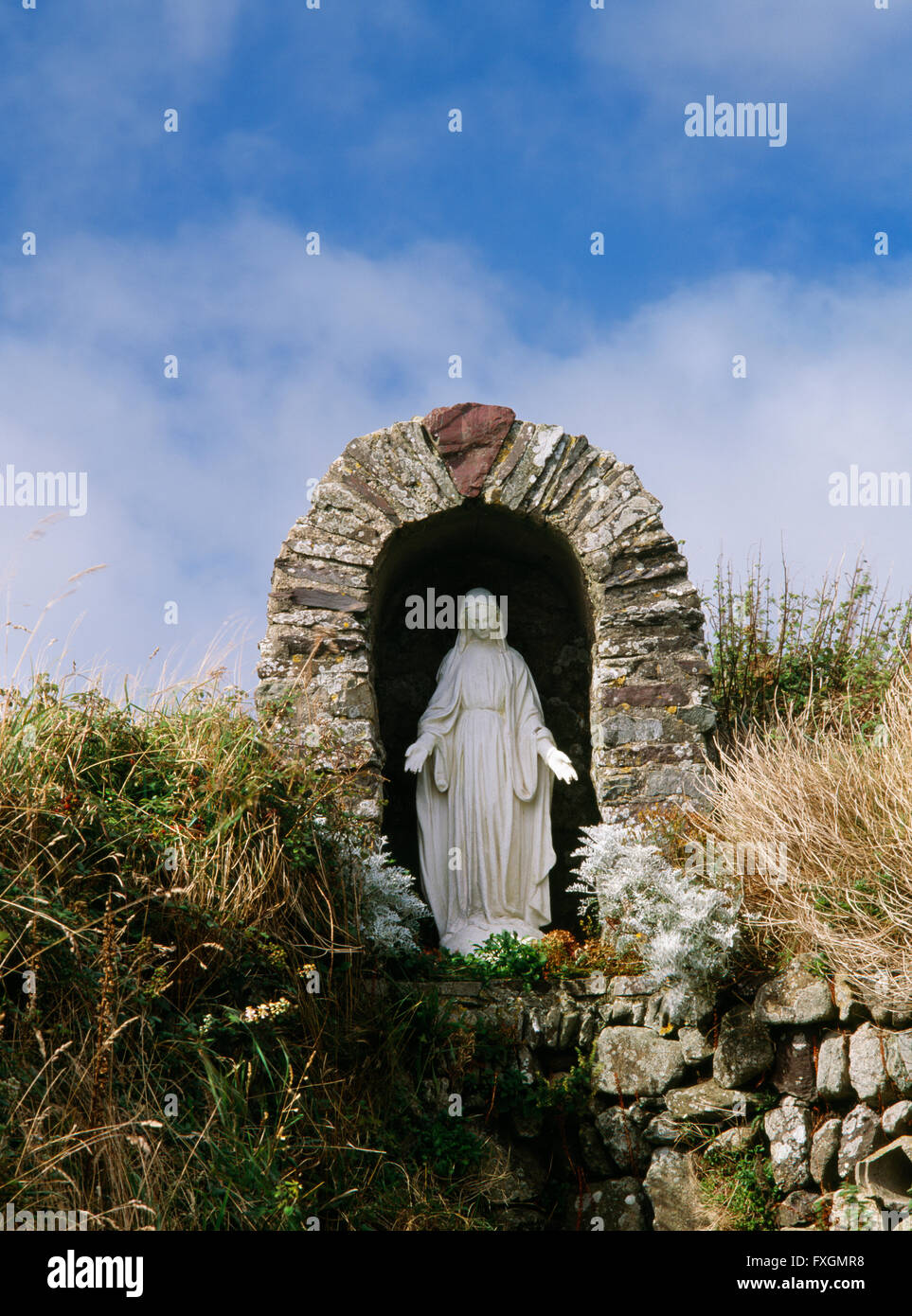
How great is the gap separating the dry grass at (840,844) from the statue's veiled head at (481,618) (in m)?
1.60

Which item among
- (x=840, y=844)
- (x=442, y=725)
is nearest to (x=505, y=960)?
(x=442, y=725)

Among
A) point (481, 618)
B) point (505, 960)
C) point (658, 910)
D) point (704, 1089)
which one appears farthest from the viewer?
point (481, 618)

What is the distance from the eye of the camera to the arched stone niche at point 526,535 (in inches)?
246

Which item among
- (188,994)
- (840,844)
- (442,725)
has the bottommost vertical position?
(188,994)

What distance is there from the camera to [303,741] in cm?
598

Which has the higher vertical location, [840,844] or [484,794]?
[484,794]

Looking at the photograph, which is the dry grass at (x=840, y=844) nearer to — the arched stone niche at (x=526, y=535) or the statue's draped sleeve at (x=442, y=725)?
the arched stone niche at (x=526, y=535)

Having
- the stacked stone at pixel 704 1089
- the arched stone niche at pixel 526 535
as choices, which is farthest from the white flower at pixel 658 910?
the arched stone niche at pixel 526 535

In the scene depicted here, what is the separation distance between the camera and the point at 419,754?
633 cm

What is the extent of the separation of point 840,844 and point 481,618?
8.01 feet

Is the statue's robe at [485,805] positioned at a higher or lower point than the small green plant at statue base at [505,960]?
higher

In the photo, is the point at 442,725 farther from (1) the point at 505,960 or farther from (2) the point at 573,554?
(1) the point at 505,960
